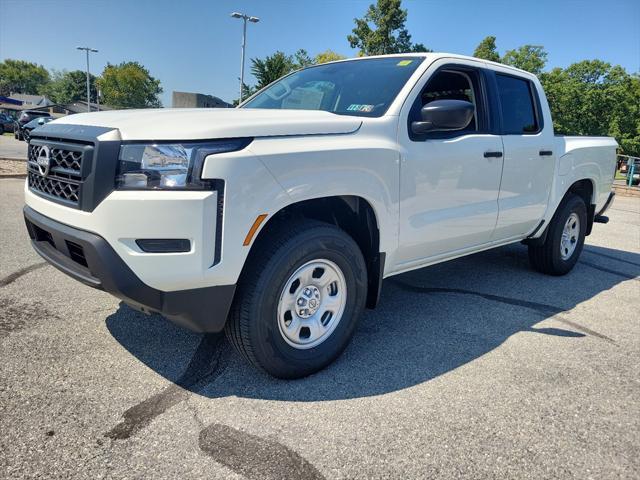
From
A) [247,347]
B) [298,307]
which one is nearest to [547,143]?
[298,307]

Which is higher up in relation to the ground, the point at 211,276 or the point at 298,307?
the point at 211,276

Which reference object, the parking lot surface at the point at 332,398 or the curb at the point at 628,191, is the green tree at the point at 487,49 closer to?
the curb at the point at 628,191

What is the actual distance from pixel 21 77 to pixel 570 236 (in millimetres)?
166380

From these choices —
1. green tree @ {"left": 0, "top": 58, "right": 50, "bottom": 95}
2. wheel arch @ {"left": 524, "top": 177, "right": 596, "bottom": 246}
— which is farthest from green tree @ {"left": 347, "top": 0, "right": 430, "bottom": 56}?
green tree @ {"left": 0, "top": 58, "right": 50, "bottom": 95}

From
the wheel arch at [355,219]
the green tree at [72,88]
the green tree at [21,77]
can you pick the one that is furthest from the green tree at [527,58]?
the green tree at [21,77]

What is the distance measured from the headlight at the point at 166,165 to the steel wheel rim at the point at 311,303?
0.76 meters

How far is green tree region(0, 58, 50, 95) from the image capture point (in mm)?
134125

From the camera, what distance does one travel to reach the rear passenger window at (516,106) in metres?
4.07

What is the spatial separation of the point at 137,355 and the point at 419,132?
2239mm

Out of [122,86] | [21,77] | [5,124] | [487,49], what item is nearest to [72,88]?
[21,77]

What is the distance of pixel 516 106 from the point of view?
14.0 ft

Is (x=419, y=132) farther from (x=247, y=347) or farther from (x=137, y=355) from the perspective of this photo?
(x=137, y=355)

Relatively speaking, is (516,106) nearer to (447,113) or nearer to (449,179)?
(449,179)

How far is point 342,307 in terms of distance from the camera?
113 inches
